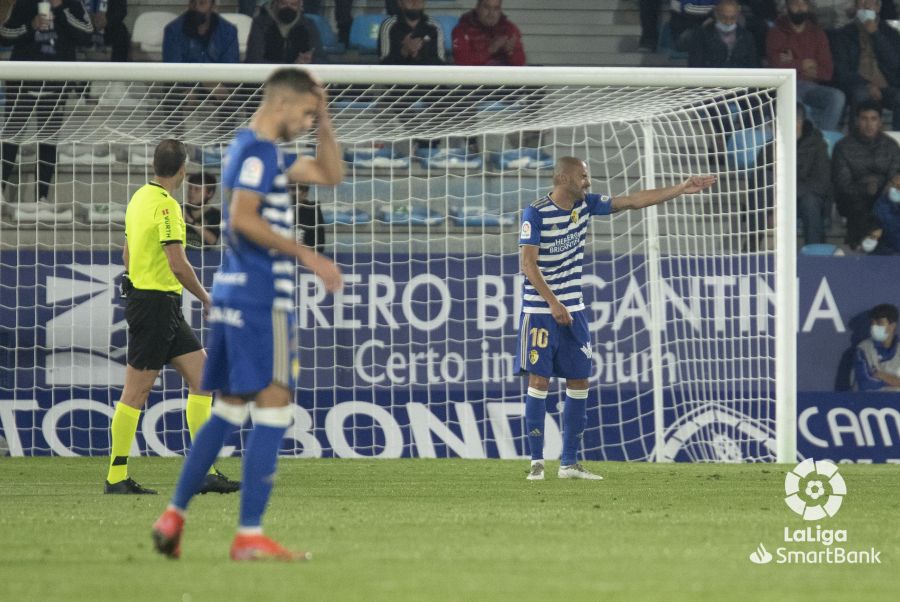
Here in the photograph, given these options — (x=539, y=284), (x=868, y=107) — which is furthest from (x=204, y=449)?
(x=868, y=107)

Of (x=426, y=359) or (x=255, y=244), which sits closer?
→ (x=255, y=244)

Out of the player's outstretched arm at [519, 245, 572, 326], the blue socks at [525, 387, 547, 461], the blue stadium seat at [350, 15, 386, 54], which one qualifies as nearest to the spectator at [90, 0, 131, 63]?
the blue stadium seat at [350, 15, 386, 54]

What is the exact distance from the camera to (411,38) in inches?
531

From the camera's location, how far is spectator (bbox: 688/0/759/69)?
1412 centimetres

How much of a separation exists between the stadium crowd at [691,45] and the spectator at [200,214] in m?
1.85

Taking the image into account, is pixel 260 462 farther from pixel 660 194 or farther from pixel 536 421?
pixel 660 194

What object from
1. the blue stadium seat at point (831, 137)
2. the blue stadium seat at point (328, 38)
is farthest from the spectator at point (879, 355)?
the blue stadium seat at point (328, 38)

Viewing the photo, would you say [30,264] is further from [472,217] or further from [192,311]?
[472,217]

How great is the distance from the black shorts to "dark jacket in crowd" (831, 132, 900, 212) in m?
7.94

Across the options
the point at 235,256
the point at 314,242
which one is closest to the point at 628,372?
the point at 314,242

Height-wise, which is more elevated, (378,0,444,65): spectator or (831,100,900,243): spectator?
(378,0,444,65): spectator

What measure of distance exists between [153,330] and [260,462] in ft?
10.2

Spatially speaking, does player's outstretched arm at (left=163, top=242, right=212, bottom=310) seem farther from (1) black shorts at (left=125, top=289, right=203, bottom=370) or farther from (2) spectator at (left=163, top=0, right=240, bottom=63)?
(2) spectator at (left=163, top=0, right=240, bottom=63)

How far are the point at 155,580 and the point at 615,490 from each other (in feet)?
12.5
